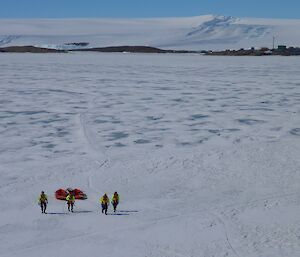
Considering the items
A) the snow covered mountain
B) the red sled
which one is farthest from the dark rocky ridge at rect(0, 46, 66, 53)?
the red sled

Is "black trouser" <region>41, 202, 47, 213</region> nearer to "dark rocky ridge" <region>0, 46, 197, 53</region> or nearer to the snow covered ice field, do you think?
the snow covered ice field

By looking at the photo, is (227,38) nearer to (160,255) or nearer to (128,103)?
(128,103)

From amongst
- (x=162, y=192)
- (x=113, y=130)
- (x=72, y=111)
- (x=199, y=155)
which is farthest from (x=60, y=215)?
(x=72, y=111)

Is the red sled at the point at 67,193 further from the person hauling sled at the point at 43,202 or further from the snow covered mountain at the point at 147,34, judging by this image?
the snow covered mountain at the point at 147,34

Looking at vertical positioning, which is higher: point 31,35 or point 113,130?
point 31,35

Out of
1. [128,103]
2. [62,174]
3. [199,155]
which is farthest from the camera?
[128,103]

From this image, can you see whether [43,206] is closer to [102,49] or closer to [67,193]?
[67,193]

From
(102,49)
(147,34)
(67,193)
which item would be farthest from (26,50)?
(67,193)
